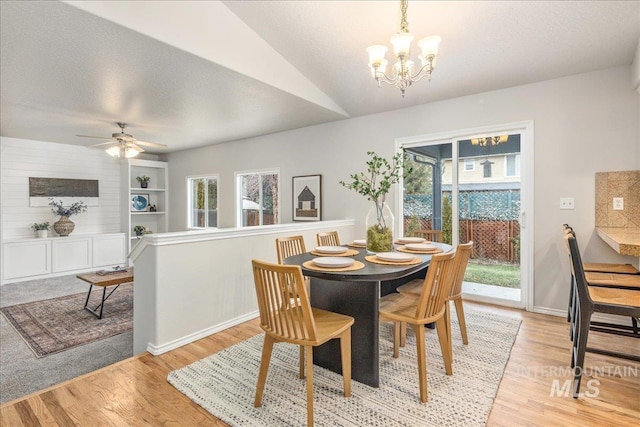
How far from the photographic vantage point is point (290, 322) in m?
1.71

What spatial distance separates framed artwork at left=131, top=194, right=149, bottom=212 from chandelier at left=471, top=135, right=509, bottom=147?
690cm

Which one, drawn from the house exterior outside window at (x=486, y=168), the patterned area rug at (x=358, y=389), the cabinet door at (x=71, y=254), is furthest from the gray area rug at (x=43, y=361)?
the house exterior outside window at (x=486, y=168)

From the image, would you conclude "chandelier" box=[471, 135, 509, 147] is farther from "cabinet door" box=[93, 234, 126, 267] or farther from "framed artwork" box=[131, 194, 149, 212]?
"framed artwork" box=[131, 194, 149, 212]

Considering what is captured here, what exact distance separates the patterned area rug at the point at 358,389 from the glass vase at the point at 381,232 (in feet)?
2.71

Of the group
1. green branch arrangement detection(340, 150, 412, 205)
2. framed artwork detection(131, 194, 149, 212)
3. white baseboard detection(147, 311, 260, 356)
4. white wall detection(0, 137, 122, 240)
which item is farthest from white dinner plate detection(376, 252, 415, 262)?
framed artwork detection(131, 194, 149, 212)

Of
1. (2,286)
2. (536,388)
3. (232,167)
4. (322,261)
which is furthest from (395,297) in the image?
(2,286)

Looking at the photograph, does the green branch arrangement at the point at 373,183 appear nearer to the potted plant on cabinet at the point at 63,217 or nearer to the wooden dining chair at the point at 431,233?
the wooden dining chair at the point at 431,233

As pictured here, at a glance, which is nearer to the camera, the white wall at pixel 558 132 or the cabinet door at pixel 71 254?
the white wall at pixel 558 132

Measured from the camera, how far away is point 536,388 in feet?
6.49

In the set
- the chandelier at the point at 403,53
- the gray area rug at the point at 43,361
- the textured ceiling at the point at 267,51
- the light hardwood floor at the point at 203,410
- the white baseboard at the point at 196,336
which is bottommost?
the gray area rug at the point at 43,361

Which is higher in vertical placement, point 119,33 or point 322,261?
point 119,33

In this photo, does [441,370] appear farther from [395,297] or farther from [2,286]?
[2,286]

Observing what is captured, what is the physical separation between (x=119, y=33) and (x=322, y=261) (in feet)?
7.25

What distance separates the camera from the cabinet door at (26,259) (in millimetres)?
5117
